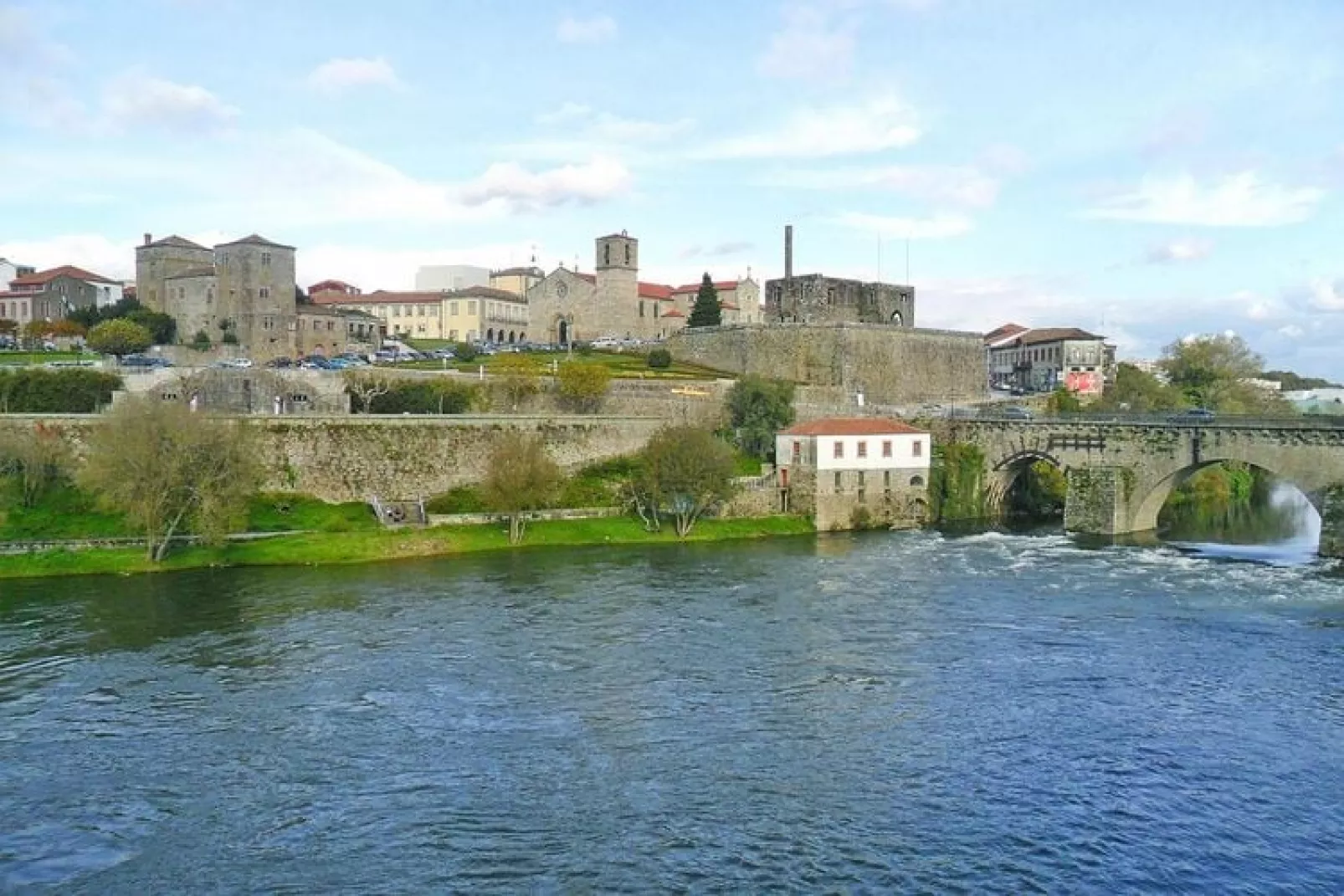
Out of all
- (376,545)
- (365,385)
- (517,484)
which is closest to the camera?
(376,545)

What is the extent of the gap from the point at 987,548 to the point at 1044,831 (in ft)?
98.5

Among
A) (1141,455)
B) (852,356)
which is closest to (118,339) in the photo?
(852,356)

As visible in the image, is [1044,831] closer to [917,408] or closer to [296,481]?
[296,481]

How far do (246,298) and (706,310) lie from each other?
125 ft

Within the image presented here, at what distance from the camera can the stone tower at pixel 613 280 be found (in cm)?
10194

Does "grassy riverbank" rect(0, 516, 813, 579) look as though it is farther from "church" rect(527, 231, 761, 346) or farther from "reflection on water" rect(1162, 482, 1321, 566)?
"church" rect(527, 231, 761, 346)

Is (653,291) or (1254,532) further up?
(653,291)

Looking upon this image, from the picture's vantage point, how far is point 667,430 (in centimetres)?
5369

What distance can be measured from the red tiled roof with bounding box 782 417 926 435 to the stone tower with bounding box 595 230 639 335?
4643cm

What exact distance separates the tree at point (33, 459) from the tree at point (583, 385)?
2602 cm

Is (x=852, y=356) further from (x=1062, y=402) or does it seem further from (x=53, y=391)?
(x=53, y=391)

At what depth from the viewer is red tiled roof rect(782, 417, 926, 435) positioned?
5607 centimetres

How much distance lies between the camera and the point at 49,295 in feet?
325

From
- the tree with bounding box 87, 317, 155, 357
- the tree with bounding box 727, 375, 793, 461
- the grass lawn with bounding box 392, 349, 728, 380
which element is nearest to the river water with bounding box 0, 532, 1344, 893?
the tree with bounding box 727, 375, 793, 461
